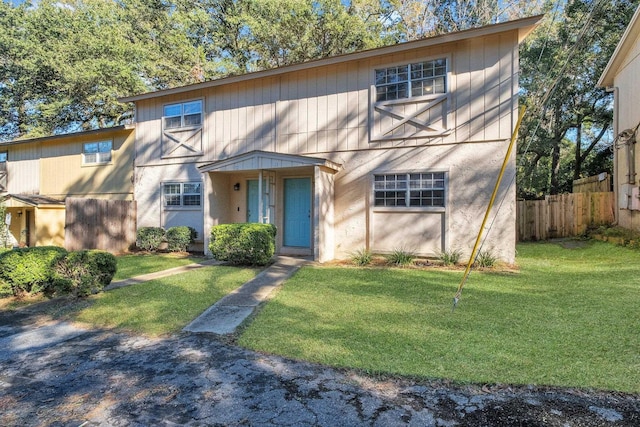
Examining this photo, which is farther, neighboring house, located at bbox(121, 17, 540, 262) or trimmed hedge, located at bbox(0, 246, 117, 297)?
neighboring house, located at bbox(121, 17, 540, 262)

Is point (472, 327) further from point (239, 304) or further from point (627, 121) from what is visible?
point (627, 121)

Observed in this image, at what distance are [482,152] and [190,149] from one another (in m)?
8.98

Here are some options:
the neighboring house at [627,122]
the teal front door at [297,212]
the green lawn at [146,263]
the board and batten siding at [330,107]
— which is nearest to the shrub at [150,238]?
the green lawn at [146,263]

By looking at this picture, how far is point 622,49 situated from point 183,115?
47.6 feet

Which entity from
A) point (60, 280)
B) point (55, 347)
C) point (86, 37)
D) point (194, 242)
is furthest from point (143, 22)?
point (55, 347)

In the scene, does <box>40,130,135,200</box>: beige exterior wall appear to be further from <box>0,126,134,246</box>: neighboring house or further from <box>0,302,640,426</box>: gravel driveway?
<box>0,302,640,426</box>: gravel driveway

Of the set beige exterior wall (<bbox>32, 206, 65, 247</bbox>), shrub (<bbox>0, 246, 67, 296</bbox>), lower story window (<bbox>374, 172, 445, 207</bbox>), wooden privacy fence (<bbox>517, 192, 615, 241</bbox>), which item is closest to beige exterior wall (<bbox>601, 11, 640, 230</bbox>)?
wooden privacy fence (<bbox>517, 192, 615, 241</bbox>)

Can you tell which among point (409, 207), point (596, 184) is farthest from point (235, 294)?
point (596, 184)

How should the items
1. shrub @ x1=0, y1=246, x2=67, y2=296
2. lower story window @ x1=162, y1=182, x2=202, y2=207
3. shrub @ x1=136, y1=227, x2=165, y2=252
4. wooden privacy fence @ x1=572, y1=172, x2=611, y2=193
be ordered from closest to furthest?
shrub @ x1=0, y1=246, x2=67, y2=296, shrub @ x1=136, y1=227, x2=165, y2=252, lower story window @ x1=162, y1=182, x2=202, y2=207, wooden privacy fence @ x1=572, y1=172, x2=611, y2=193

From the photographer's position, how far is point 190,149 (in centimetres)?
1197

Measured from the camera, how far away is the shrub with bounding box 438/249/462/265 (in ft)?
28.2

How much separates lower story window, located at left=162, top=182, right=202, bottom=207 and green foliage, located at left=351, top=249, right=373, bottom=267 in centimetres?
574

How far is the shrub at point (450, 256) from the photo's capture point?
28.2 feet

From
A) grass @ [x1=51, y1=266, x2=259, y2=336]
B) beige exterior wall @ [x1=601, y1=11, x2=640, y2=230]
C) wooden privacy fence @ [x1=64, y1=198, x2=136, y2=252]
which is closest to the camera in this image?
grass @ [x1=51, y1=266, x2=259, y2=336]
